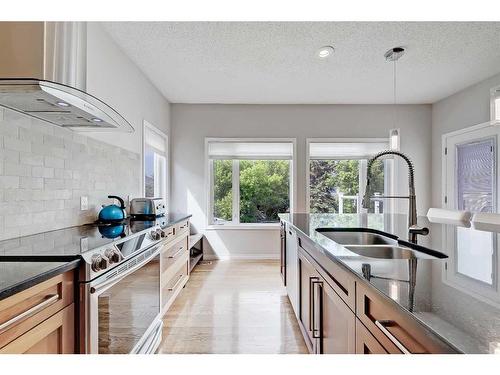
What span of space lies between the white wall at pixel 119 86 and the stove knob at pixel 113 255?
1.39 metres

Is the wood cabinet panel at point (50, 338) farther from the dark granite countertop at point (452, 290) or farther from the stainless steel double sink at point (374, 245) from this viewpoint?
the stainless steel double sink at point (374, 245)

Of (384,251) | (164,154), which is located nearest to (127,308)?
(384,251)

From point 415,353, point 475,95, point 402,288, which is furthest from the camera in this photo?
point 475,95

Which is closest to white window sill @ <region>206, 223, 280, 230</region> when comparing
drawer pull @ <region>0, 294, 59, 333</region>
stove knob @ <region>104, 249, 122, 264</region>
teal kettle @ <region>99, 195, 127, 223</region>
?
teal kettle @ <region>99, 195, 127, 223</region>

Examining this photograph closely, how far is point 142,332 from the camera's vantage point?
5.79 ft

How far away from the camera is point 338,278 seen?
1231mm

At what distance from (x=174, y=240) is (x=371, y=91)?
339 centimetres

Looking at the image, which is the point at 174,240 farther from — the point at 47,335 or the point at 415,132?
the point at 415,132

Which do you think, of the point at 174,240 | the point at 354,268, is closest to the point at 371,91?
the point at 174,240

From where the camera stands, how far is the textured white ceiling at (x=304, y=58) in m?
2.65

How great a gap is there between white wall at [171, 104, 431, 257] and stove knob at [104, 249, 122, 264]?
344 cm

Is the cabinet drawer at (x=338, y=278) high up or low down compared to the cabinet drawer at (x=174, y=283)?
up

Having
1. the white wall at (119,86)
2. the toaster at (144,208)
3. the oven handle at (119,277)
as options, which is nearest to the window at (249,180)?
the white wall at (119,86)

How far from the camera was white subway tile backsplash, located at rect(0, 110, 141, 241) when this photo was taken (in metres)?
1.62
